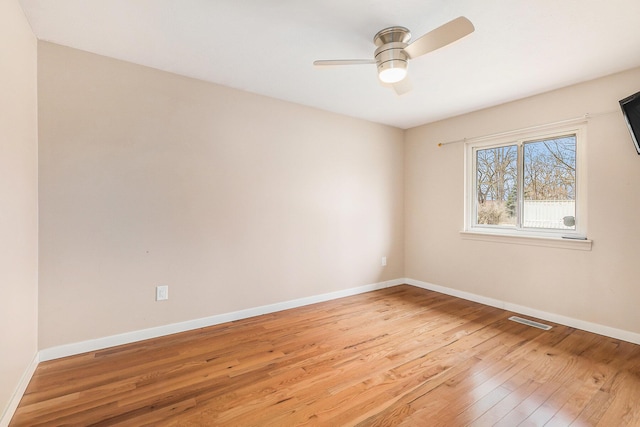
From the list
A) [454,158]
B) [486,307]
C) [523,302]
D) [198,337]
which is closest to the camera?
[198,337]

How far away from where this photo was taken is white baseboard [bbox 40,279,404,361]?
218 cm

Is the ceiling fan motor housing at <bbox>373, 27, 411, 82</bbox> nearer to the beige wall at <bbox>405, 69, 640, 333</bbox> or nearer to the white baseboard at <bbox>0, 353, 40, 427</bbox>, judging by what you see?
the beige wall at <bbox>405, 69, 640, 333</bbox>

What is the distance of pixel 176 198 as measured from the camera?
2600 millimetres

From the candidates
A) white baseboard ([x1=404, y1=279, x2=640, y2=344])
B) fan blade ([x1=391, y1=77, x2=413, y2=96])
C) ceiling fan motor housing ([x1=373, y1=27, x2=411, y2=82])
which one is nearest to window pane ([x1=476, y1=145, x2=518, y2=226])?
white baseboard ([x1=404, y1=279, x2=640, y2=344])

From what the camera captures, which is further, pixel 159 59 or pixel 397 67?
pixel 159 59

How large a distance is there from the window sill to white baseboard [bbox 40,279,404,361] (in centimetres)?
167

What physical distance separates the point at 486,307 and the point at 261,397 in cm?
277

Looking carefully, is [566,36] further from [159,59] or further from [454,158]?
[159,59]

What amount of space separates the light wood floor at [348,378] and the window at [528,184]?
1075mm

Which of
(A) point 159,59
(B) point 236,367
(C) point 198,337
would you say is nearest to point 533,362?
(B) point 236,367

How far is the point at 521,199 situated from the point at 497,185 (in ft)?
1.07

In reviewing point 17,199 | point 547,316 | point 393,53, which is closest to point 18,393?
point 17,199

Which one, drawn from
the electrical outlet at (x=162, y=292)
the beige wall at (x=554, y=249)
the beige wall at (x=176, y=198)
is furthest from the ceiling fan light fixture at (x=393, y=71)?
the electrical outlet at (x=162, y=292)

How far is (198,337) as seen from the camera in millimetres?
2537
